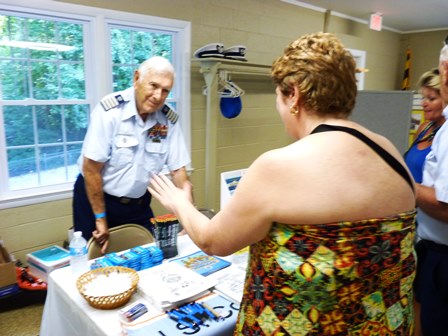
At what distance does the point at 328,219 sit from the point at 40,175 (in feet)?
8.89

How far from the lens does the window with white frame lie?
2654 millimetres

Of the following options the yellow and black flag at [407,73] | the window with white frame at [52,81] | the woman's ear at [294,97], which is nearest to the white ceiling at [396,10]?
the yellow and black flag at [407,73]

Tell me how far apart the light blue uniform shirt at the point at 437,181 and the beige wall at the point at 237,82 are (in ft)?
8.25

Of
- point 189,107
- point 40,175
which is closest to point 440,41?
point 189,107

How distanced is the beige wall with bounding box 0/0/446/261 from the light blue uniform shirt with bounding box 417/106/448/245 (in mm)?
2514

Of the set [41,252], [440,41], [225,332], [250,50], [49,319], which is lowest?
[41,252]

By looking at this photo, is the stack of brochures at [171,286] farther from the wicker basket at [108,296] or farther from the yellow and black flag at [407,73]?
the yellow and black flag at [407,73]

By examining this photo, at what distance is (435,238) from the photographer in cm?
139

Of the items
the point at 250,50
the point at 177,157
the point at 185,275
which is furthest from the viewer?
the point at 250,50

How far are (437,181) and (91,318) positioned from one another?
1260mm

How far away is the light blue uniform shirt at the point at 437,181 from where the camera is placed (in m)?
1.25

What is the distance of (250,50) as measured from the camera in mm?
4031

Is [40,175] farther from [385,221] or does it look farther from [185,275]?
[385,221]

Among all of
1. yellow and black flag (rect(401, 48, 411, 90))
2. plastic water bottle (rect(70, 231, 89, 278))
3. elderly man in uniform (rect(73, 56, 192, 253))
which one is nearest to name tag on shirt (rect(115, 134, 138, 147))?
elderly man in uniform (rect(73, 56, 192, 253))
